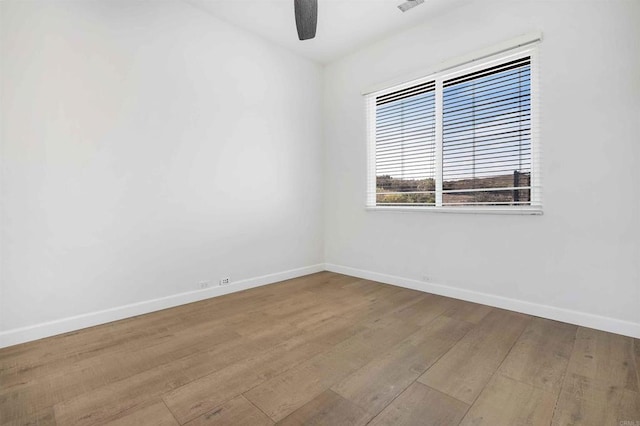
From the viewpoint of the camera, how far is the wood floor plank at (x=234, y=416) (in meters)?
1.41

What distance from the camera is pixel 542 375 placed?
1787mm

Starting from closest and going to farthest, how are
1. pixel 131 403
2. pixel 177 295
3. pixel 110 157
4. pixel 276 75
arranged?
pixel 131 403 < pixel 110 157 < pixel 177 295 < pixel 276 75

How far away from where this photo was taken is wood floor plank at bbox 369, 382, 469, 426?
1.41 meters

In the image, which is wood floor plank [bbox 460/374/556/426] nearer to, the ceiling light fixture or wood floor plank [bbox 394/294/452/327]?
wood floor plank [bbox 394/294/452/327]

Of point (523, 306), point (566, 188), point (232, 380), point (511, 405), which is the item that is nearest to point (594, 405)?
point (511, 405)

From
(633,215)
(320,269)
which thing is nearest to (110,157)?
(320,269)

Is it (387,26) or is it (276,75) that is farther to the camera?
(276,75)

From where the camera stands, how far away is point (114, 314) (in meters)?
2.63

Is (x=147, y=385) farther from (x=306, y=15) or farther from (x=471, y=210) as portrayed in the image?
(x=471, y=210)

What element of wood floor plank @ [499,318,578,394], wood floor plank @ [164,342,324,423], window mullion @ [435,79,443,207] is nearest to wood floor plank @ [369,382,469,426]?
wood floor plank @ [499,318,578,394]

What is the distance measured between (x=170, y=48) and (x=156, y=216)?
1620 mm

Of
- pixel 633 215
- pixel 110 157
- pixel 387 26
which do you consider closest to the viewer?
pixel 633 215

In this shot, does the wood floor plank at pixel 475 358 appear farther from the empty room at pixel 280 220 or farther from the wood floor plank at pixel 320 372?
the wood floor plank at pixel 320 372

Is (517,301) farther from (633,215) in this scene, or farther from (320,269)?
(320,269)
